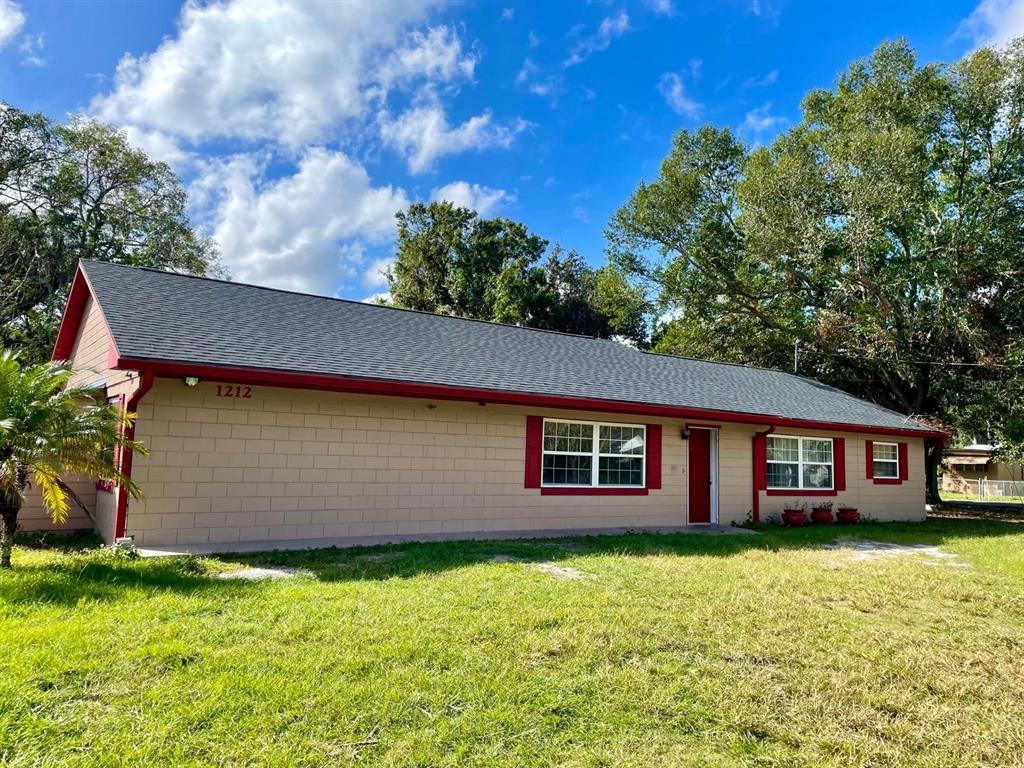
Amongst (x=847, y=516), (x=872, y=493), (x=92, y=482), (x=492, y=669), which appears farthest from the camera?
(x=872, y=493)

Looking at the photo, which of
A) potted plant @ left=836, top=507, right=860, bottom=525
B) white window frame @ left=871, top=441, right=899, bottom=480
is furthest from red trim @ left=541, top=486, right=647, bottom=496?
white window frame @ left=871, top=441, right=899, bottom=480

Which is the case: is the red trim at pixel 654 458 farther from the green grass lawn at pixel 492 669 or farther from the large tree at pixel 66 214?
the large tree at pixel 66 214

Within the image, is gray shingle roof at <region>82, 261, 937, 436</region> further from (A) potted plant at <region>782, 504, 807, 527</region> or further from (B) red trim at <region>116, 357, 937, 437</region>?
(A) potted plant at <region>782, 504, 807, 527</region>

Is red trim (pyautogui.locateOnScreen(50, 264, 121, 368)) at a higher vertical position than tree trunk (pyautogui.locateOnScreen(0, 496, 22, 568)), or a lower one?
higher

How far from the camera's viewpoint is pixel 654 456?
436 inches

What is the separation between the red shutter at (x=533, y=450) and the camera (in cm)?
990

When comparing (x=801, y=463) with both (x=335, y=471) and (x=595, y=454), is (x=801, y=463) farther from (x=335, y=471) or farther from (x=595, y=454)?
(x=335, y=471)

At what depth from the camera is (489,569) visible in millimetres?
6469

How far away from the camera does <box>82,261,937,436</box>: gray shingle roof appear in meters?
7.97

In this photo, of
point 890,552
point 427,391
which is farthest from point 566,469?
point 890,552

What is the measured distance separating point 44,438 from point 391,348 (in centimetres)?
506

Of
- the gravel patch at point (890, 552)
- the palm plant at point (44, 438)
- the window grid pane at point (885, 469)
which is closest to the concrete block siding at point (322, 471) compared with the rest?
the palm plant at point (44, 438)

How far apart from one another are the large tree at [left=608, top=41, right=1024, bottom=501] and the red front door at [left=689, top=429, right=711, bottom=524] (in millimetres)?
9356

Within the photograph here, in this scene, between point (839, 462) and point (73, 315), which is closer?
point (73, 315)
